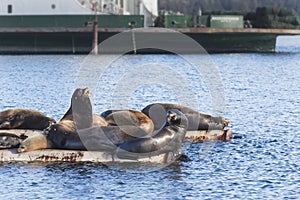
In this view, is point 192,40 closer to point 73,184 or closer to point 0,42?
point 0,42

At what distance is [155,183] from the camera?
63.9 feet

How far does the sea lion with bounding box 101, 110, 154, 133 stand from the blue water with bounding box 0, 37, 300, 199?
1212mm

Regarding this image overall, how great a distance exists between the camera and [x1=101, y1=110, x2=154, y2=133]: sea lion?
23.3m

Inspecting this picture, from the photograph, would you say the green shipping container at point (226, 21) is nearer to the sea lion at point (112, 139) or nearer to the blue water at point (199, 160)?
the blue water at point (199, 160)

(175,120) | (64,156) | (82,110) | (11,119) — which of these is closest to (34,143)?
(64,156)

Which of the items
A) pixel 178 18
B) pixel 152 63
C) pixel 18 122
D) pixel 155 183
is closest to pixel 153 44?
pixel 178 18

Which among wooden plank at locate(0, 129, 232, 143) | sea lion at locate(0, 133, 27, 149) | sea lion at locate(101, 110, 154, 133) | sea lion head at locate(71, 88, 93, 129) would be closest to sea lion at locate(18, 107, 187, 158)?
sea lion at locate(0, 133, 27, 149)

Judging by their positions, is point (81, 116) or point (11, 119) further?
point (11, 119)

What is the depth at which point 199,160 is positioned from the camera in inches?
883

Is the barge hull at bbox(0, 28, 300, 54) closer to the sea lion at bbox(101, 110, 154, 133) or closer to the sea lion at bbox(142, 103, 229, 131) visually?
the sea lion at bbox(142, 103, 229, 131)

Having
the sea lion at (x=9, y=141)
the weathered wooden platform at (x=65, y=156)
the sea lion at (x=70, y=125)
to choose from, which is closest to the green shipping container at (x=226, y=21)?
the sea lion at (x=70, y=125)

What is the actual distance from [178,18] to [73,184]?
57921 millimetres

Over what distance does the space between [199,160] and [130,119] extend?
230 cm

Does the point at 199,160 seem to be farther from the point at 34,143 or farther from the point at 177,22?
the point at 177,22
